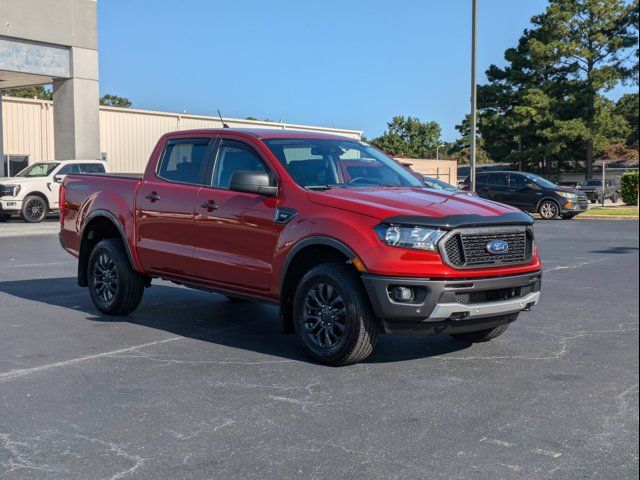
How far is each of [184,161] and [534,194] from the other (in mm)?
21191

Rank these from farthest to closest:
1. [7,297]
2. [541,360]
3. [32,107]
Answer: [32,107], [7,297], [541,360]

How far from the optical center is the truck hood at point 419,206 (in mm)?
5609

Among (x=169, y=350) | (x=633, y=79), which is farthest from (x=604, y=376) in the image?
(x=633, y=79)

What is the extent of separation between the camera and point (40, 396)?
5211mm

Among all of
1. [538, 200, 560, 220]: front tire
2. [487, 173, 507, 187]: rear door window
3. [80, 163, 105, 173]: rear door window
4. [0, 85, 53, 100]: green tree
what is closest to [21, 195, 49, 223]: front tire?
[80, 163, 105, 173]: rear door window

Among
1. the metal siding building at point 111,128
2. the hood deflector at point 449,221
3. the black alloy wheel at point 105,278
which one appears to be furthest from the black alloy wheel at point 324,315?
the metal siding building at point 111,128

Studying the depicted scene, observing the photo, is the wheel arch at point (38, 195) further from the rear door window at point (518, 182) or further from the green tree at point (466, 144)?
the green tree at point (466, 144)

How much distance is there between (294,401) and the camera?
510 cm

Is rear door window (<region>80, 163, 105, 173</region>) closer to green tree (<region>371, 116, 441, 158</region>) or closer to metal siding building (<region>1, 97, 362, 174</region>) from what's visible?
metal siding building (<region>1, 97, 362, 174</region>)

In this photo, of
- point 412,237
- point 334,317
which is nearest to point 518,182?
point 334,317

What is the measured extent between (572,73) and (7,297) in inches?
1832

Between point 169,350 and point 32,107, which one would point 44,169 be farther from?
point 169,350

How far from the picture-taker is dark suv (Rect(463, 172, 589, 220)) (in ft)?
86.3

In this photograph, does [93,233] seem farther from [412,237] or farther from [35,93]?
[35,93]
